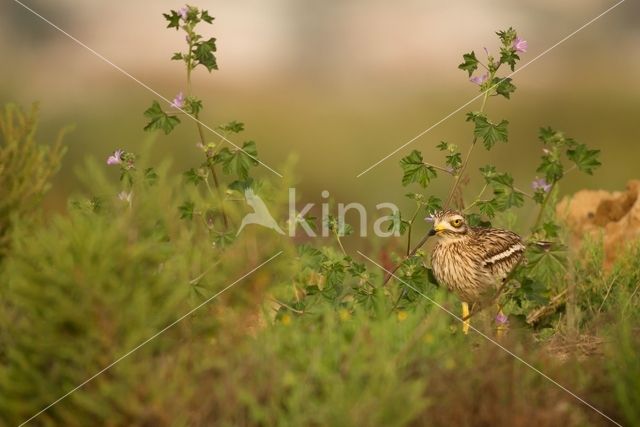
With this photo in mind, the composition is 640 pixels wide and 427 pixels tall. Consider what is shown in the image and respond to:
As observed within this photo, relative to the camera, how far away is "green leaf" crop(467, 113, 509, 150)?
7.16 m

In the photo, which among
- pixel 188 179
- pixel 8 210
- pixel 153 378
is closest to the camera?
pixel 153 378

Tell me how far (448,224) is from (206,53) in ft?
7.14

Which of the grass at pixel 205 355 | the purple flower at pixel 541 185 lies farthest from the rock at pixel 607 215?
the grass at pixel 205 355

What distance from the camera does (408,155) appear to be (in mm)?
7328

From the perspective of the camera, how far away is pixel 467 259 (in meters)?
7.70

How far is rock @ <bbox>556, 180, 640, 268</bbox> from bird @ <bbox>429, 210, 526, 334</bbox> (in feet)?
9.01

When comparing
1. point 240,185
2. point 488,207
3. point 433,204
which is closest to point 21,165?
point 240,185

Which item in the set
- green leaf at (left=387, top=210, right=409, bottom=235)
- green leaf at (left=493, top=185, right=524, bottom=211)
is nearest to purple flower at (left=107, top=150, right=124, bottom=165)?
green leaf at (left=387, top=210, right=409, bottom=235)

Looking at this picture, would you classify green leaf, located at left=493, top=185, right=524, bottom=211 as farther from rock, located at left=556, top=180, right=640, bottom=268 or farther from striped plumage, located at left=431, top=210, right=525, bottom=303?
rock, located at left=556, top=180, right=640, bottom=268

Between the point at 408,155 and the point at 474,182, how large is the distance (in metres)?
6.07

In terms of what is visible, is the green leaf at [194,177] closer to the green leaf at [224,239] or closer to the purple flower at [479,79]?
the green leaf at [224,239]

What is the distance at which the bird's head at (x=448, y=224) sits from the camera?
7594 mm

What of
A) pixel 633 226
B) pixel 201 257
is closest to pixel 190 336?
pixel 201 257

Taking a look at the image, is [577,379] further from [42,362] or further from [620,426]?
[42,362]
